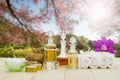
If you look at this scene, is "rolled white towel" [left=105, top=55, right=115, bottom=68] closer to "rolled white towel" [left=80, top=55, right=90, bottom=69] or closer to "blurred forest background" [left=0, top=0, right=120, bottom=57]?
"rolled white towel" [left=80, top=55, right=90, bottom=69]

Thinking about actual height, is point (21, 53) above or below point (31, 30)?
below

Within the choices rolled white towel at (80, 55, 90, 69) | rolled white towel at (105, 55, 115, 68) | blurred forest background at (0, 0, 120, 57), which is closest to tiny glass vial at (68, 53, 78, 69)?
rolled white towel at (80, 55, 90, 69)

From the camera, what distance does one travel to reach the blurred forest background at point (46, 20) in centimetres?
378

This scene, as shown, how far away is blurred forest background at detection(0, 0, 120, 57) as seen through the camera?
3.78m

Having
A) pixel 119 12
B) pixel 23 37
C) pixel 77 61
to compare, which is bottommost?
pixel 77 61

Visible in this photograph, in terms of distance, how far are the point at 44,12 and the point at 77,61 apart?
2024 mm

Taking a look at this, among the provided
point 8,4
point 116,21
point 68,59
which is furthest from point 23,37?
point 68,59

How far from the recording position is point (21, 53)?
3820 millimetres

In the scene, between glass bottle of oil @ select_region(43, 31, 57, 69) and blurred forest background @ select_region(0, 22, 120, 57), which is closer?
glass bottle of oil @ select_region(43, 31, 57, 69)

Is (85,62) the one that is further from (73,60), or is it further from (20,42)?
(20,42)

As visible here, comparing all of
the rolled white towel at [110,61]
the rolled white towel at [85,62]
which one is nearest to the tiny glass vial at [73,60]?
the rolled white towel at [85,62]

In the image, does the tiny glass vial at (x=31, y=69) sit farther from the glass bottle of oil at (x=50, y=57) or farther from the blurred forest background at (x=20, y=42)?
the blurred forest background at (x=20, y=42)

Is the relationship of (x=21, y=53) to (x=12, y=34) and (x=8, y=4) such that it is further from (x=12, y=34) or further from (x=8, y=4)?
(x=8, y=4)

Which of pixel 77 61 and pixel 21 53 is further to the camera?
pixel 21 53
